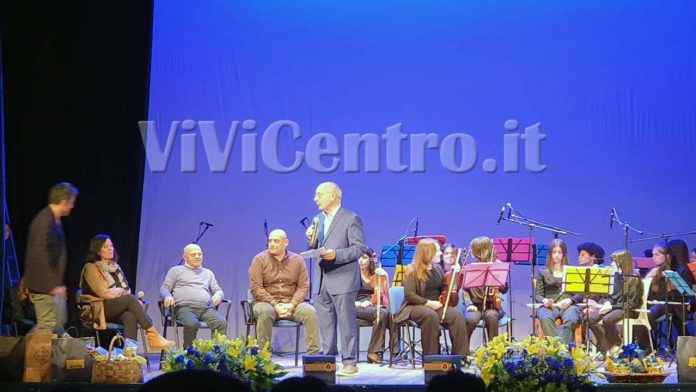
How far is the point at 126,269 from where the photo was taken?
8.48m

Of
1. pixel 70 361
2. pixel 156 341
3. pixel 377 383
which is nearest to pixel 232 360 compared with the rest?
pixel 70 361

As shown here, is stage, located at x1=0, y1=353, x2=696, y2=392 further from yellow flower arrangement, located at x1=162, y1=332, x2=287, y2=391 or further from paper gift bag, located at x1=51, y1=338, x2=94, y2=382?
yellow flower arrangement, located at x1=162, y1=332, x2=287, y2=391

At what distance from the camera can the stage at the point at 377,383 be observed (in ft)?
16.9

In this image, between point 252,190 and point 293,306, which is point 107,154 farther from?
point 293,306

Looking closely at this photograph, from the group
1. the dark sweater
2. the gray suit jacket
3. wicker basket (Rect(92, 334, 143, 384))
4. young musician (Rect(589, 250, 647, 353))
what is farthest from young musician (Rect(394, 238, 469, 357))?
the dark sweater

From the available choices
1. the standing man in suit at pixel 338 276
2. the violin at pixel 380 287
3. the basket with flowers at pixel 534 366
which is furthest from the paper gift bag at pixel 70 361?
the violin at pixel 380 287

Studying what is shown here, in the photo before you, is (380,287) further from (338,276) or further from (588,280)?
(588,280)

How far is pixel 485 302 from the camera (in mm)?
7801

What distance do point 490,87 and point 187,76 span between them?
3133 millimetres

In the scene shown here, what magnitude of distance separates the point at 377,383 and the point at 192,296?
2.19 m

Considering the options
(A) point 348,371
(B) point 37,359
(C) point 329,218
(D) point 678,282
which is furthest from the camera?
(D) point 678,282

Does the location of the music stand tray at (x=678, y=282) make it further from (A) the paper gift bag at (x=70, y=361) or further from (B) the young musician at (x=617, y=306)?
(A) the paper gift bag at (x=70, y=361)

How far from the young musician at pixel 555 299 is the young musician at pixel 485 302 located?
0.39 metres

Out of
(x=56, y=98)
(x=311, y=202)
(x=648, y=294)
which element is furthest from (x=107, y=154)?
(x=648, y=294)
